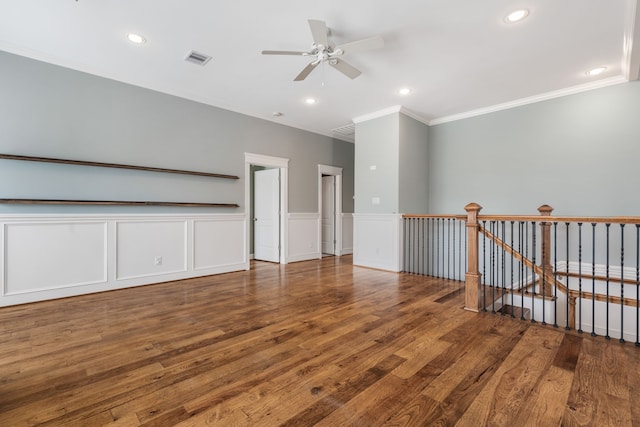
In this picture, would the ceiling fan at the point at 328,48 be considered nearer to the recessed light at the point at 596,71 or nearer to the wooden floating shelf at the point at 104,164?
the wooden floating shelf at the point at 104,164

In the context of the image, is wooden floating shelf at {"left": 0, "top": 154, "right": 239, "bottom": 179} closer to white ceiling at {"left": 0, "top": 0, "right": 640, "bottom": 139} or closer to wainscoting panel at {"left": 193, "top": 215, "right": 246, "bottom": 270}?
wainscoting panel at {"left": 193, "top": 215, "right": 246, "bottom": 270}

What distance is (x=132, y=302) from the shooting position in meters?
3.38

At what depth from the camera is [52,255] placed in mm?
3467

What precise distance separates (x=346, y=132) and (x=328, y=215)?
6.82ft

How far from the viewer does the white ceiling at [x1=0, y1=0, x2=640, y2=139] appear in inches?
103

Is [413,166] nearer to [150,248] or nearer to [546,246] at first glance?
[546,246]

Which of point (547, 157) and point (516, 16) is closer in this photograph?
point (516, 16)

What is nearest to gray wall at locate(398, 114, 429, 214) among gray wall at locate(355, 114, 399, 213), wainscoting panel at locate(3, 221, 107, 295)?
gray wall at locate(355, 114, 399, 213)

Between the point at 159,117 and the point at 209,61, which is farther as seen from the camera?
the point at 159,117

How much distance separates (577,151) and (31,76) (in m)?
7.20

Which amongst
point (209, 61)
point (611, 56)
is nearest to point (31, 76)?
point (209, 61)

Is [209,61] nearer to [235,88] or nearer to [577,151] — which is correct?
[235,88]

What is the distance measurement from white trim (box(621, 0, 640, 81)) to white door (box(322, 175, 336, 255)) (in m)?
5.06

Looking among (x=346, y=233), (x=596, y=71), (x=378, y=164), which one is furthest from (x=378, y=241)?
(x=596, y=71)
